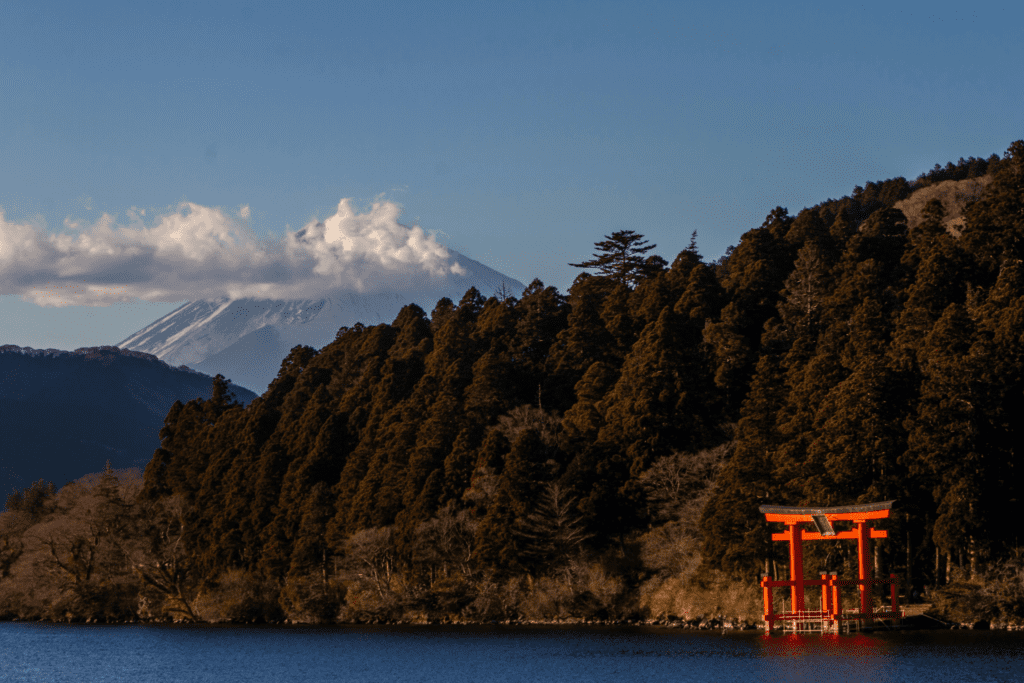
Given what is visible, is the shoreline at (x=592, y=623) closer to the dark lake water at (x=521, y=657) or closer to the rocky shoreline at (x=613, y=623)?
the rocky shoreline at (x=613, y=623)

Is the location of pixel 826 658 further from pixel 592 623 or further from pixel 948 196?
pixel 948 196

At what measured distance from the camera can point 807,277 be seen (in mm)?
60875

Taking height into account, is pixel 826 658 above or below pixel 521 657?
above

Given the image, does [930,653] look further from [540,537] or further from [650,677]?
[540,537]

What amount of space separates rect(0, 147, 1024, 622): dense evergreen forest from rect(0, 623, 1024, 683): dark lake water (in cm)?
414

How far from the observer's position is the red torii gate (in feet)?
126

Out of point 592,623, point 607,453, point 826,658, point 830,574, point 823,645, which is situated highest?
point 607,453

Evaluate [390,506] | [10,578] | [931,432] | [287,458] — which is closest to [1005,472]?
[931,432]

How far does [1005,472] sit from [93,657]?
3468cm

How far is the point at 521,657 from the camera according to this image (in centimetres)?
3650

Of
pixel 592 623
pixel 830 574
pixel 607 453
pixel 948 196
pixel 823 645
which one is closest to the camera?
pixel 823 645

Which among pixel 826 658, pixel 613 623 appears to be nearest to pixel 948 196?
pixel 613 623

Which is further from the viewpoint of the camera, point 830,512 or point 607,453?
point 607,453

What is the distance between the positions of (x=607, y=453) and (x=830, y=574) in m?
14.6
